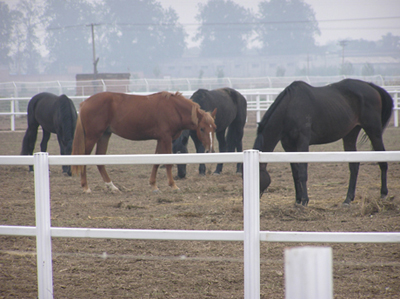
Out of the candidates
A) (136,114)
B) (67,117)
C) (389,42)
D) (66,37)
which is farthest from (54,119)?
(389,42)

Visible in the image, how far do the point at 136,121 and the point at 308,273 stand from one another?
251 inches

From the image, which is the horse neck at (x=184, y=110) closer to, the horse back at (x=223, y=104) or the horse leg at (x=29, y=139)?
the horse back at (x=223, y=104)

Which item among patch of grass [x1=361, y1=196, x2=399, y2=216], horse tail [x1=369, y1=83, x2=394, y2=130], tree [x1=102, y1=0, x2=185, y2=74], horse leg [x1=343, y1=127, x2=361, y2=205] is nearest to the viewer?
patch of grass [x1=361, y1=196, x2=399, y2=216]

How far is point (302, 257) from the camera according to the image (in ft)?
3.76

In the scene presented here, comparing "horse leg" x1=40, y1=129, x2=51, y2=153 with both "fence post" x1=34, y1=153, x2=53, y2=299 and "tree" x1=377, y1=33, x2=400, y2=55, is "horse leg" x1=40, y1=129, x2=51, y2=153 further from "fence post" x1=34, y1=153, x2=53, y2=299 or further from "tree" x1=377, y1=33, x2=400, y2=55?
"tree" x1=377, y1=33, x2=400, y2=55

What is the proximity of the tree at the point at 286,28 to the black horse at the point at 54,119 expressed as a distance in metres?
112

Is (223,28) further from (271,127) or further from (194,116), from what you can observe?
(271,127)

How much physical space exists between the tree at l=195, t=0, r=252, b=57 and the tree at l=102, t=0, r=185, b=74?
6978 mm

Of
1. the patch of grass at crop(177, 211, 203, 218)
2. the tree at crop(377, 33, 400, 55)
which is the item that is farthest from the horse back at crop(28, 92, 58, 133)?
the tree at crop(377, 33, 400, 55)

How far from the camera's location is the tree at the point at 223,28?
384 feet

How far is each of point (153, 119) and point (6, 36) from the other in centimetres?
9757

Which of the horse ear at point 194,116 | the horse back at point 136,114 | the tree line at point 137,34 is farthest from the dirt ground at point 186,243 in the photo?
the tree line at point 137,34

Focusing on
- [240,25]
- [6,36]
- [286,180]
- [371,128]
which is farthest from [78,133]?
[240,25]

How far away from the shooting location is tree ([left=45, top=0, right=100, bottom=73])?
108375mm
